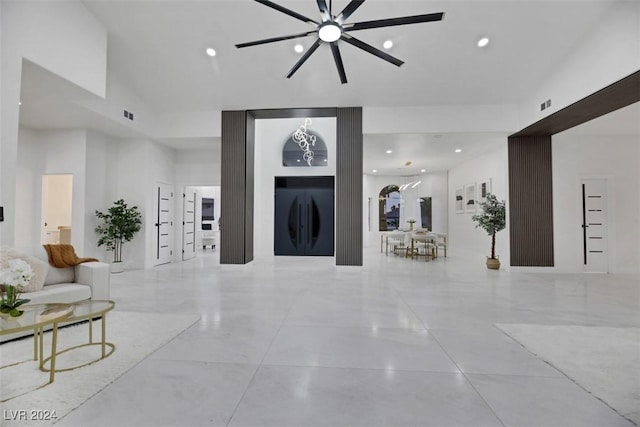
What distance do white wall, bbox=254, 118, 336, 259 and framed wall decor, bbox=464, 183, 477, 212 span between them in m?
4.42

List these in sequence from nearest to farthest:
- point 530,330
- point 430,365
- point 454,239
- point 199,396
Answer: point 199,396 → point 430,365 → point 530,330 → point 454,239

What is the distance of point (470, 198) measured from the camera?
31.4 ft

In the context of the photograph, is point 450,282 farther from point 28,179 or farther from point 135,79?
point 28,179

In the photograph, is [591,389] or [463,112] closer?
[591,389]

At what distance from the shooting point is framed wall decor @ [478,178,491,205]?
26.9 feet

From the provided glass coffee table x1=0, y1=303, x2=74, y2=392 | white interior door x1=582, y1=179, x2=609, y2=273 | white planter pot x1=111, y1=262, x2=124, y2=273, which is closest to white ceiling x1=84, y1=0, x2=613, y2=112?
white interior door x1=582, y1=179, x2=609, y2=273

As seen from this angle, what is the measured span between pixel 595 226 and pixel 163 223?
10.3 metres

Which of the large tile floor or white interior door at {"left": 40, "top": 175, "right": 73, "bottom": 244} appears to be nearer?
the large tile floor

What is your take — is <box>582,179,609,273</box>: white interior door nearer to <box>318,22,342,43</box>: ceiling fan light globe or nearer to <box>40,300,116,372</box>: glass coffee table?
<box>318,22,342,43</box>: ceiling fan light globe

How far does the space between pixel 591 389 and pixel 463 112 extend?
5.78 metres

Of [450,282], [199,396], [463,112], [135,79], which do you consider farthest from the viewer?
[463,112]

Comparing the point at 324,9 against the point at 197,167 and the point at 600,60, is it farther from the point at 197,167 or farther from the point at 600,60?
the point at 197,167

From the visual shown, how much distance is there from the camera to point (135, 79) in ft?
19.6

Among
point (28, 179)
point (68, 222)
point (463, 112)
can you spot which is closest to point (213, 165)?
point (28, 179)
